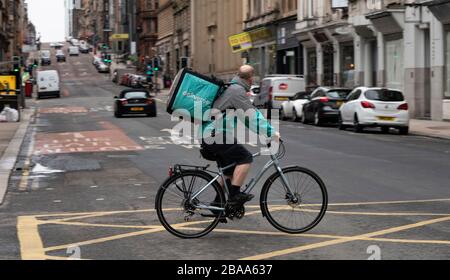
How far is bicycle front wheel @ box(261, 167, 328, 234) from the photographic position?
8656 mm

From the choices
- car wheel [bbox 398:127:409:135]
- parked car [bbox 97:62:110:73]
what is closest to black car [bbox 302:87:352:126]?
car wheel [bbox 398:127:409:135]

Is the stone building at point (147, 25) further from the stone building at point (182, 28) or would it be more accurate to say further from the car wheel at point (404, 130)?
the car wheel at point (404, 130)

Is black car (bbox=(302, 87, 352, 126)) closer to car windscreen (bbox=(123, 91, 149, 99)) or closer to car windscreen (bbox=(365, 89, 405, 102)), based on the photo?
car windscreen (bbox=(365, 89, 405, 102))

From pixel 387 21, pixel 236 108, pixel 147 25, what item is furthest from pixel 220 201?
pixel 147 25

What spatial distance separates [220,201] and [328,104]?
2363 cm

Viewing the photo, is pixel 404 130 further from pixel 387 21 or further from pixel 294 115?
pixel 387 21

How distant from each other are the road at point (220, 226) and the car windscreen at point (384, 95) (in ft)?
13.2

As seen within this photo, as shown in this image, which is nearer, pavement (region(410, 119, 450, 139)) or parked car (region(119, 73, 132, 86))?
pavement (region(410, 119, 450, 139))

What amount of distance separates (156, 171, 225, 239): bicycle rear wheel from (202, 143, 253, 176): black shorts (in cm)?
25

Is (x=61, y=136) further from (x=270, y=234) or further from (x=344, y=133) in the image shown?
(x=270, y=234)

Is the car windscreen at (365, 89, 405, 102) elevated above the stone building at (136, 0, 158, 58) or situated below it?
below

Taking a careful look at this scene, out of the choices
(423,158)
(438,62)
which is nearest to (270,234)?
(423,158)

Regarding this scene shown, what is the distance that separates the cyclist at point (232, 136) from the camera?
8.42 metres

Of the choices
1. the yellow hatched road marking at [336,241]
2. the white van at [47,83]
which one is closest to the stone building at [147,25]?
the white van at [47,83]
